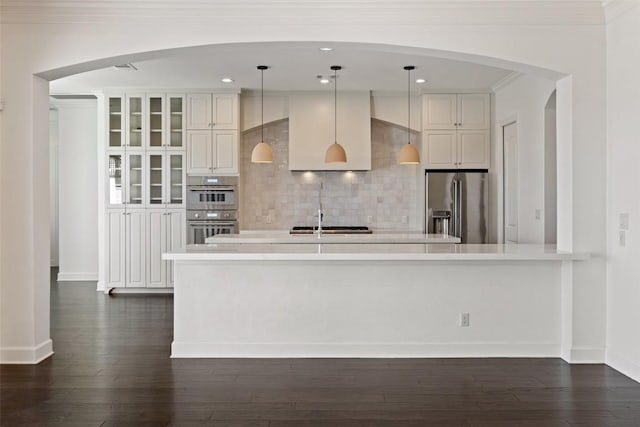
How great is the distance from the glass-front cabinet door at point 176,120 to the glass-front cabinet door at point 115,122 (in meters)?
0.67

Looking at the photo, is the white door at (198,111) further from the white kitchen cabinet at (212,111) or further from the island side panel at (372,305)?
the island side panel at (372,305)

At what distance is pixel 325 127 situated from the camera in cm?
839

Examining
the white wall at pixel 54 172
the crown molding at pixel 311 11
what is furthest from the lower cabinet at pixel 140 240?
the crown molding at pixel 311 11

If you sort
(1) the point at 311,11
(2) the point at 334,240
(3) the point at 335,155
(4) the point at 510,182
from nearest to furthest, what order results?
(1) the point at 311,11 → (2) the point at 334,240 → (3) the point at 335,155 → (4) the point at 510,182

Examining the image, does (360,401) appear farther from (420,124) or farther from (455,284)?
(420,124)

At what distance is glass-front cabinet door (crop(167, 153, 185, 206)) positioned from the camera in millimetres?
8211

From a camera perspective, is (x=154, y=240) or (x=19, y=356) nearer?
(x=19, y=356)

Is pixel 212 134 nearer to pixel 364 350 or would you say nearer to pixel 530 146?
pixel 530 146

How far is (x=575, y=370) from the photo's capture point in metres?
4.39

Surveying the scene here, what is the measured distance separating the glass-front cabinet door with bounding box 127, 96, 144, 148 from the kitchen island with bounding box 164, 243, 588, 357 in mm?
3994

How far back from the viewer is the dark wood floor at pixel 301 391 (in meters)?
3.39

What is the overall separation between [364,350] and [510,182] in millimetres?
3977

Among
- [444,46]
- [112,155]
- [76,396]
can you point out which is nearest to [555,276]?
[444,46]

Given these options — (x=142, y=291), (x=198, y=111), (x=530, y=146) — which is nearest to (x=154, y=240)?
(x=142, y=291)
